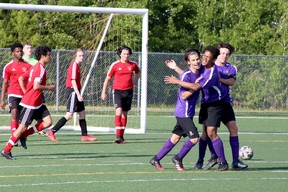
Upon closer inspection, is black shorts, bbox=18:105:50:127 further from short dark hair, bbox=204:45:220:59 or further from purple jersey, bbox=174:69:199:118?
short dark hair, bbox=204:45:220:59

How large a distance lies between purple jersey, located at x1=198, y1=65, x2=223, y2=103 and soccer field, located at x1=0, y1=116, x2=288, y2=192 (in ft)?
3.56

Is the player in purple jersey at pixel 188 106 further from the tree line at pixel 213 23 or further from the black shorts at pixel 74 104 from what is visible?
the tree line at pixel 213 23

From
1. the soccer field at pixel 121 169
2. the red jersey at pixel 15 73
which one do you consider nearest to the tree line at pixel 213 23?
the soccer field at pixel 121 169

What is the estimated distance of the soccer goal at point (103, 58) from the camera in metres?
20.5

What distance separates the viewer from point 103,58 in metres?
26.1

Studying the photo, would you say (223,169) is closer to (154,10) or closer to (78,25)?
(78,25)

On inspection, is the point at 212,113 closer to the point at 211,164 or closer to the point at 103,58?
the point at 211,164

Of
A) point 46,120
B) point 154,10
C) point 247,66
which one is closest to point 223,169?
point 46,120

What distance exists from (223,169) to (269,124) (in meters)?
13.5

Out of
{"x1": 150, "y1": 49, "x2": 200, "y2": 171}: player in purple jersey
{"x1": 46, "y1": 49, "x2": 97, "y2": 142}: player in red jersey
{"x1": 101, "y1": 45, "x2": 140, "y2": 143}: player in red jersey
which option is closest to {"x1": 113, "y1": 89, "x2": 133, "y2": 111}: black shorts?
{"x1": 101, "y1": 45, "x2": 140, "y2": 143}: player in red jersey

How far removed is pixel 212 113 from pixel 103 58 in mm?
13624

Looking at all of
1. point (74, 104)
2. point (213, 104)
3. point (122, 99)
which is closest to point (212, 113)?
point (213, 104)

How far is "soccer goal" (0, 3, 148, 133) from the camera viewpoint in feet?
67.2

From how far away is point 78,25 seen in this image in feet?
80.0
